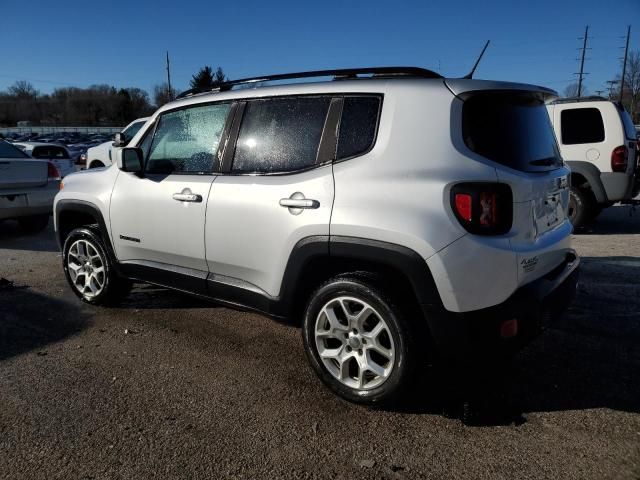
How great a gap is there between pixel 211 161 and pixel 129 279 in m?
1.43

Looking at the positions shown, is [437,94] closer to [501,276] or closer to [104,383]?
[501,276]

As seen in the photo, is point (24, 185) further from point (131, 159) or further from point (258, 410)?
point (258, 410)

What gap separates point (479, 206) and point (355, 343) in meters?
1.04

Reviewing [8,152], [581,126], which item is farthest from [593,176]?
[8,152]

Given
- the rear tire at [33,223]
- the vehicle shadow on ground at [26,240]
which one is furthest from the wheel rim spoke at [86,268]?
the rear tire at [33,223]

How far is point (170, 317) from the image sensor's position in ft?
14.8

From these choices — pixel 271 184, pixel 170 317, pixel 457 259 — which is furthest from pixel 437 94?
pixel 170 317

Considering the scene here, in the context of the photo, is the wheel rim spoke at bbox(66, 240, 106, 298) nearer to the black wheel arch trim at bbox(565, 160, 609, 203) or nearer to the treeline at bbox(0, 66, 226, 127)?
the black wheel arch trim at bbox(565, 160, 609, 203)

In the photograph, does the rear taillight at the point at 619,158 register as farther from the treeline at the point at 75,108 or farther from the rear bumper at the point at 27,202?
the treeline at the point at 75,108

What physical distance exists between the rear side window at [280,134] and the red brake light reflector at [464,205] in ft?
3.07

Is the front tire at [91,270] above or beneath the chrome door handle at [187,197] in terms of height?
beneath

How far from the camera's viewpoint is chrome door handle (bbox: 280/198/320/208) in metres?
3.01

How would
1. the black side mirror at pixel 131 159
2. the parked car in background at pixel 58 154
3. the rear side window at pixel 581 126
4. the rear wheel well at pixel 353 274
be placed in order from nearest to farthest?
the rear wheel well at pixel 353 274
the black side mirror at pixel 131 159
the rear side window at pixel 581 126
the parked car in background at pixel 58 154

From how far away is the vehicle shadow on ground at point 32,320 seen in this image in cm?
394
